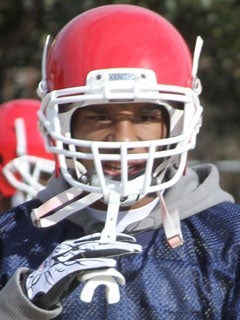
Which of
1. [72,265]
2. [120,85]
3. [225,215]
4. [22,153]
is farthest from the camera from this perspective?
[22,153]

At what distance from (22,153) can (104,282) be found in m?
2.03

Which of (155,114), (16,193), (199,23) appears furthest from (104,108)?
(199,23)

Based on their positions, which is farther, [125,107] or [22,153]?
[22,153]

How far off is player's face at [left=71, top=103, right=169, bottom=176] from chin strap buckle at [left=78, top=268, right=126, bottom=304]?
0.29 metres

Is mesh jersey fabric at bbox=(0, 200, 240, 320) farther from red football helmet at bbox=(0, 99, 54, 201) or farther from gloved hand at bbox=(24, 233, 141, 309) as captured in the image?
red football helmet at bbox=(0, 99, 54, 201)

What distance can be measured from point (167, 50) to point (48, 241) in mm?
608

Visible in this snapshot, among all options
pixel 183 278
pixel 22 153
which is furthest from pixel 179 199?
pixel 22 153

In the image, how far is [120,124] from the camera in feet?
9.47

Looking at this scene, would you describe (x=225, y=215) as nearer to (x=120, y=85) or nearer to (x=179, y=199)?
(x=179, y=199)

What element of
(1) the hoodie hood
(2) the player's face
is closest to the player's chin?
(2) the player's face

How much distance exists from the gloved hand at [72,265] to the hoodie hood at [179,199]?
238 millimetres

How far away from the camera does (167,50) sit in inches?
118

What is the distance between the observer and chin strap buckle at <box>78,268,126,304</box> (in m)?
2.67

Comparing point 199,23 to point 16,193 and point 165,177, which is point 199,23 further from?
point 165,177
